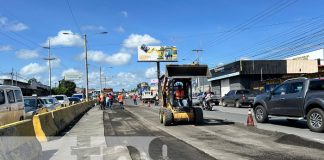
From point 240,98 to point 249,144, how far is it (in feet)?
87.6

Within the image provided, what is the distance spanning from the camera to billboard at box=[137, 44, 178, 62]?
78.2m

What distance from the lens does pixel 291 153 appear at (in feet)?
33.8

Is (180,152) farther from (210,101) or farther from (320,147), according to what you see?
(210,101)

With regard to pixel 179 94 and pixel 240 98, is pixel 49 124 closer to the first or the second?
pixel 179 94

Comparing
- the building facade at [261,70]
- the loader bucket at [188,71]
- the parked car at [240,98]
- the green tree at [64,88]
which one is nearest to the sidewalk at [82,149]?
the loader bucket at [188,71]

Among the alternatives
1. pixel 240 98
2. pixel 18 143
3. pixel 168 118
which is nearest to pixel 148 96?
pixel 240 98

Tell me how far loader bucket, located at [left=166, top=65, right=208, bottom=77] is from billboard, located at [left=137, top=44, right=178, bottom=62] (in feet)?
192

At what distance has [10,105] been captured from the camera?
15.8m

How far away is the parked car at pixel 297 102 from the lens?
49.0ft

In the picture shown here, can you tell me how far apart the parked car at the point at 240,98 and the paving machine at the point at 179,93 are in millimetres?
18291

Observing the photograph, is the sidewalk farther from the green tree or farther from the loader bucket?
the green tree

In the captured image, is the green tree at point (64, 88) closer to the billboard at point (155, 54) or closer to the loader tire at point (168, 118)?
the billboard at point (155, 54)

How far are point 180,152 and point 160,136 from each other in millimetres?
3920

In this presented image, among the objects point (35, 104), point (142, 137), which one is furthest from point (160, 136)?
point (35, 104)
